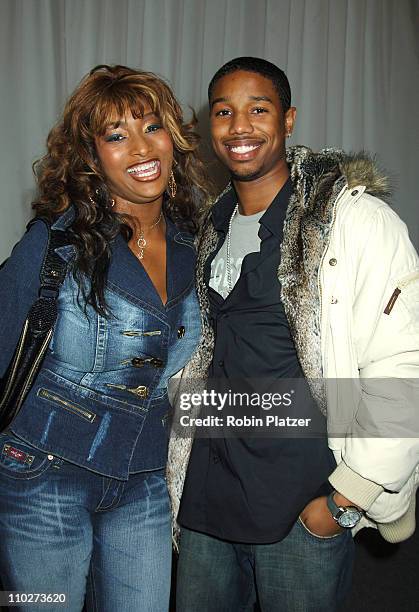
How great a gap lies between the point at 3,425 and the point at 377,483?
0.91m

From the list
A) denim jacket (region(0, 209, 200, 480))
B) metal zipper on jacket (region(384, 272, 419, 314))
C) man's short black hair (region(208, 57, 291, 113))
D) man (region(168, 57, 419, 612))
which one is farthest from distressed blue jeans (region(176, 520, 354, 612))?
man's short black hair (region(208, 57, 291, 113))

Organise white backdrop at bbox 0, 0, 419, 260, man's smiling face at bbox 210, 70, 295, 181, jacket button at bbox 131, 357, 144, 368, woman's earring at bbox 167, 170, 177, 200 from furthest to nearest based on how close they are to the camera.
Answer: white backdrop at bbox 0, 0, 419, 260 < woman's earring at bbox 167, 170, 177, 200 < man's smiling face at bbox 210, 70, 295, 181 < jacket button at bbox 131, 357, 144, 368

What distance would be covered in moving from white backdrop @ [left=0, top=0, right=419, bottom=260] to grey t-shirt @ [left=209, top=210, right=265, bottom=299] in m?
1.60

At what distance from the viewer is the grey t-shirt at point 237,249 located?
174cm

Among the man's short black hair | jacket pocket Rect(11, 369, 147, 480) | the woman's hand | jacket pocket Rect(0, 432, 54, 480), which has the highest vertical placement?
the man's short black hair

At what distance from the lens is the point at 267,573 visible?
163cm

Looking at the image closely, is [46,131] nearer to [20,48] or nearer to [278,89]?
[20,48]

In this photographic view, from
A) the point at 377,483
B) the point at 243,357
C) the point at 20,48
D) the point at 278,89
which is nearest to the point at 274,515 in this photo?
the point at 377,483

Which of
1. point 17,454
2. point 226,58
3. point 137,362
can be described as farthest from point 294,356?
point 226,58

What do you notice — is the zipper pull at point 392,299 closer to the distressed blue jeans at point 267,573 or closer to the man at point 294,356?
the man at point 294,356

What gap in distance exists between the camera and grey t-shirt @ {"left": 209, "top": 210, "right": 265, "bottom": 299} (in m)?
1.74

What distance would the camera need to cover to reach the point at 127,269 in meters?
1.67

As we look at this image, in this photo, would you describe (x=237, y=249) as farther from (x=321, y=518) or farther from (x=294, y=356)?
(x=321, y=518)

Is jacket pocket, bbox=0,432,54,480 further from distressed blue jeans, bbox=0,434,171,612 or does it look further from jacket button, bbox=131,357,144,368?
jacket button, bbox=131,357,144,368
